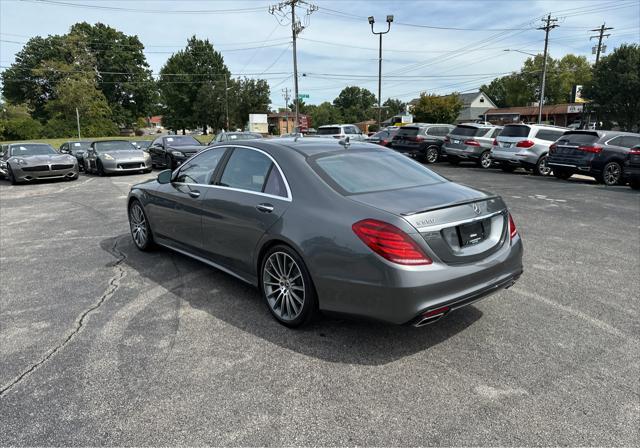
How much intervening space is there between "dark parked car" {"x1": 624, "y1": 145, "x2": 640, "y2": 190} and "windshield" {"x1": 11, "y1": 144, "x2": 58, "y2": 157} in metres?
17.8

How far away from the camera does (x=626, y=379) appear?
297 centimetres

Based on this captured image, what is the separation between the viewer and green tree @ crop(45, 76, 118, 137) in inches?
2234

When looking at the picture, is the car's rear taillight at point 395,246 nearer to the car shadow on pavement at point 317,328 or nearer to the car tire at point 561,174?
the car shadow on pavement at point 317,328

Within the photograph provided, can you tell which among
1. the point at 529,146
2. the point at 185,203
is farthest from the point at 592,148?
the point at 185,203

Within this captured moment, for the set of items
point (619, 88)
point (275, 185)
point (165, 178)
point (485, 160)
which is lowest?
point (485, 160)

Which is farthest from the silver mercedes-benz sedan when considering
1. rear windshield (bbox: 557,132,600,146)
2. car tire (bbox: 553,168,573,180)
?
car tire (bbox: 553,168,573,180)

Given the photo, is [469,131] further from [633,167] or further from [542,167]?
[633,167]

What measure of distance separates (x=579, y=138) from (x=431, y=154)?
6945mm

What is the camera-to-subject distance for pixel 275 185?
12.7 feet

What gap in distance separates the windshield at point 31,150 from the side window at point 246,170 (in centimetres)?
1380

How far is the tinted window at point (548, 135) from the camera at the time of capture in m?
15.9

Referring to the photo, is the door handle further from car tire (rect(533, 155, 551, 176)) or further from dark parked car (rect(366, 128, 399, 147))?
dark parked car (rect(366, 128, 399, 147))

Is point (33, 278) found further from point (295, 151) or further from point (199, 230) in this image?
point (295, 151)

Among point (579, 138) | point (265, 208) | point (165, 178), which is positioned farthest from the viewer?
point (579, 138)
